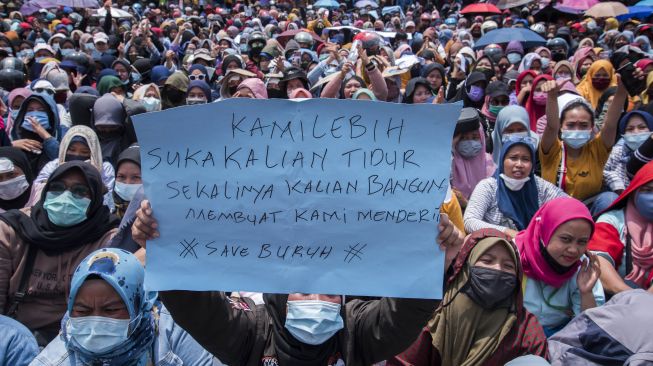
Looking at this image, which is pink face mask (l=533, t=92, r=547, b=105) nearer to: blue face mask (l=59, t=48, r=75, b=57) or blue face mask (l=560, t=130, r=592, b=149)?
blue face mask (l=560, t=130, r=592, b=149)

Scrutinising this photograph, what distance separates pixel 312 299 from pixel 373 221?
19.2 inches

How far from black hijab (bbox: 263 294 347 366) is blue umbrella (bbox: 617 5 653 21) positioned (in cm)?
1669

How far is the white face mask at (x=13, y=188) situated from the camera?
4148 millimetres

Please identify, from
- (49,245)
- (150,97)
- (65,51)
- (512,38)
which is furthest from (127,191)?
(512,38)

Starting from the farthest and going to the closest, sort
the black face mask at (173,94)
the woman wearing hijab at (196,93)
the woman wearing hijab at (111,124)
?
the black face mask at (173,94) → the woman wearing hijab at (196,93) → the woman wearing hijab at (111,124)

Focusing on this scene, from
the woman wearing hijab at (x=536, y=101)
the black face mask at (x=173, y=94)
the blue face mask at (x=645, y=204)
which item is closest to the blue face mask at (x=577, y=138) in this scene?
the blue face mask at (x=645, y=204)

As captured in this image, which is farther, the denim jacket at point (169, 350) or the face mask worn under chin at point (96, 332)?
the denim jacket at point (169, 350)

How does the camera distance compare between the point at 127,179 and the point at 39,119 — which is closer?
the point at 127,179

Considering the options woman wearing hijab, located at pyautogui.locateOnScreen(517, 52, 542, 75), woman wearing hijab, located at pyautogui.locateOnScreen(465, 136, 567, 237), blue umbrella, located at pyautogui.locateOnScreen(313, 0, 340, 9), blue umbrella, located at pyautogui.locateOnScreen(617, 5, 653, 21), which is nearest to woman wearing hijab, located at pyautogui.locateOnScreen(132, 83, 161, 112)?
woman wearing hijab, located at pyautogui.locateOnScreen(465, 136, 567, 237)

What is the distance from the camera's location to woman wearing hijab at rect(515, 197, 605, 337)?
315cm

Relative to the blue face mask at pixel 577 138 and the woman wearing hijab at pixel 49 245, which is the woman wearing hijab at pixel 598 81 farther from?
the woman wearing hijab at pixel 49 245

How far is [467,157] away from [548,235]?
1706 mm

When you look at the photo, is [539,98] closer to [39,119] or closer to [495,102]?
[495,102]

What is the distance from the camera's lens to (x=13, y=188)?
4.19 metres
